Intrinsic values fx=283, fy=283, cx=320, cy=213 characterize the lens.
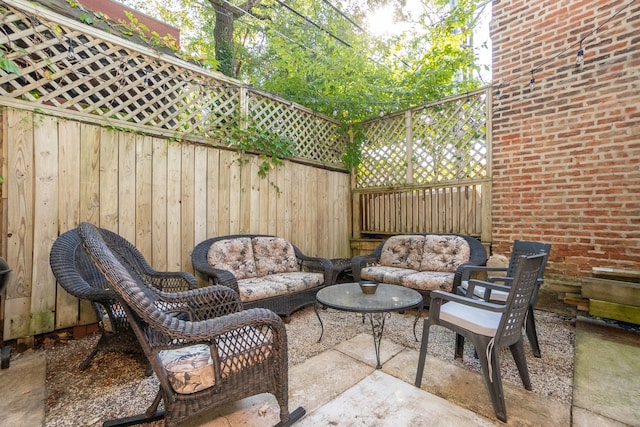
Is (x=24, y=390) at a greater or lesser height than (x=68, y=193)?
lesser

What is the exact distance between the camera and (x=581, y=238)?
3.12m

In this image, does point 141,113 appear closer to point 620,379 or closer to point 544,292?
point 620,379

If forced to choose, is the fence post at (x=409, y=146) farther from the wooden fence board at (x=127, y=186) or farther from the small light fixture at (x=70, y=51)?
the small light fixture at (x=70, y=51)

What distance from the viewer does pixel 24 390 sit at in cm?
179

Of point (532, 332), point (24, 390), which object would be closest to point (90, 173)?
point (24, 390)

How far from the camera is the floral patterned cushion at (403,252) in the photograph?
378 centimetres

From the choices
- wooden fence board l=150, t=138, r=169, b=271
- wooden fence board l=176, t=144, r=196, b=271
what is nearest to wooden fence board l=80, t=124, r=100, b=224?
wooden fence board l=150, t=138, r=169, b=271

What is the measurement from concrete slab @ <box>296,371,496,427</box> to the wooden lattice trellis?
306cm

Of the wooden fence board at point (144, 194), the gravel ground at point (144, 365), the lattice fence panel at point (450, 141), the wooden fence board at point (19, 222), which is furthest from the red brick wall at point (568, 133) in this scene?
the wooden fence board at point (19, 222)

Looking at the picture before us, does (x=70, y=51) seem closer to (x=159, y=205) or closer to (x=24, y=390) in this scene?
(x=159, y=205)

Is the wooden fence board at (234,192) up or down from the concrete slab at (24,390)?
up

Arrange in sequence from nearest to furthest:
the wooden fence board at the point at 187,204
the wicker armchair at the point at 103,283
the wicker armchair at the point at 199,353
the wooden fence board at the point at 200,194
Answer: the wicker armchair at the point at 199,353
the wicker armchair at the point at 103,283
the wooden fence board at the point at 187,204
the wooden fence board at the point at 200,194

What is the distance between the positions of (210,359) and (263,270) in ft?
6.79

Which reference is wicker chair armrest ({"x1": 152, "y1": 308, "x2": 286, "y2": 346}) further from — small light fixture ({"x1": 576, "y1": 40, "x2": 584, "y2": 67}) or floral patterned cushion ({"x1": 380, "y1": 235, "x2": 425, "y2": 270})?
small light fixture ({"x1": 576, "y1": 40, "x2": 584, "y2": 67})
